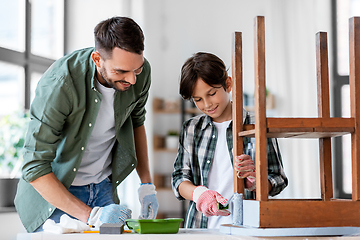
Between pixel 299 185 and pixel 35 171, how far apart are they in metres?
3.21

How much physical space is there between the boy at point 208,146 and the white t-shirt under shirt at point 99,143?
0.29m

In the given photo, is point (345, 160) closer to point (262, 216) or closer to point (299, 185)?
point (299, 185)

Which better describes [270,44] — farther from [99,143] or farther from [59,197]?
[59,197]

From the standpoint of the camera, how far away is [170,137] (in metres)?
4.09

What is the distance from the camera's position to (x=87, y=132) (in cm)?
154

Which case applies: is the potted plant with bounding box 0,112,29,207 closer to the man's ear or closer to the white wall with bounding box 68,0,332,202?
the man's ear

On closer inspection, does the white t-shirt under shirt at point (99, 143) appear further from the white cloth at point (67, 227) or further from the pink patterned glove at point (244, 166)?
the pink patterned glove at point (244, 166)

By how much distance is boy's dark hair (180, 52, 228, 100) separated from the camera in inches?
62.6

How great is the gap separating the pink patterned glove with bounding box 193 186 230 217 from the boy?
3.8 inches

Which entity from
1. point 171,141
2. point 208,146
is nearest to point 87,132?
point 208,146

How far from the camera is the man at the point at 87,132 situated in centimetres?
144

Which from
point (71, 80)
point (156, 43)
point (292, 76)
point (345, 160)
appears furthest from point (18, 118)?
point (345, 160)

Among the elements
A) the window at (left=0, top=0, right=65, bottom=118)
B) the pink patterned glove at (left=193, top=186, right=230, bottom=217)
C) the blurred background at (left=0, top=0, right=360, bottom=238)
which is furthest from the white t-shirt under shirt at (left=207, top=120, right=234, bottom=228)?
the blurred background at (left=0, top=0, right=360, bottom=238)

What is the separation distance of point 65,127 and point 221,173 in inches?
24.9
